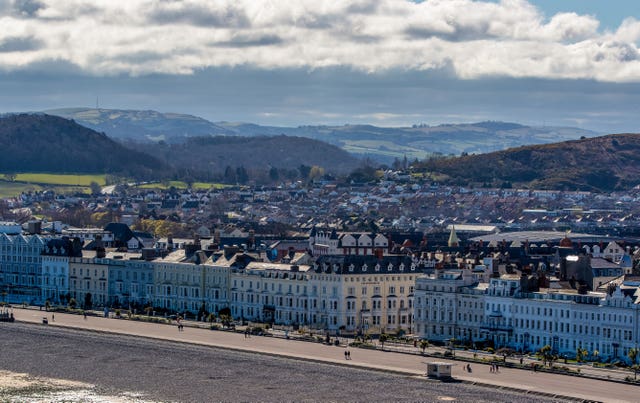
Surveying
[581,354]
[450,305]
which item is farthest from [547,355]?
[450,305]

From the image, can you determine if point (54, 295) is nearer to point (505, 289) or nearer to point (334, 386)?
point (505, 289)

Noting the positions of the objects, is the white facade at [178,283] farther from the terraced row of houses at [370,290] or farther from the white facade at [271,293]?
the white facade at [271,293]

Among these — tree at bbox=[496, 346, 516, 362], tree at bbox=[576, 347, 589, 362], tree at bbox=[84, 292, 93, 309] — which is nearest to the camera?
tree at bbox=[576, 347, 589, 362]

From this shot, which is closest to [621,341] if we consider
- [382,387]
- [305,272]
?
[382,387]

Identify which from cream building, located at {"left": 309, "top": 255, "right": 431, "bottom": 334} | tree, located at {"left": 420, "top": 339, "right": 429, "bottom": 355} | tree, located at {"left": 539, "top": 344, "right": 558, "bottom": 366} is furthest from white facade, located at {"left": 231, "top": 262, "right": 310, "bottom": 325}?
tree, located at {"left": 539, "top": 344, "right": 558, "bottom": 366}

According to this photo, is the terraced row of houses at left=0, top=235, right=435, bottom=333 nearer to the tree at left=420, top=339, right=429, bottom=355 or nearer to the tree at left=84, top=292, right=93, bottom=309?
the tree at left=84, top=292, right=93, bottom=309

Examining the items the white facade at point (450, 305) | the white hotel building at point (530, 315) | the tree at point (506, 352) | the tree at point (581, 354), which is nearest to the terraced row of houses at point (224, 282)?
the white facade at point (450, 305)

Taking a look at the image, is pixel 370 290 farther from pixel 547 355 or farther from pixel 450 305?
pixel 547 355

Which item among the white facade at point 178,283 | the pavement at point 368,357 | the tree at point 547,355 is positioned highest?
the white facade at point 178,283
